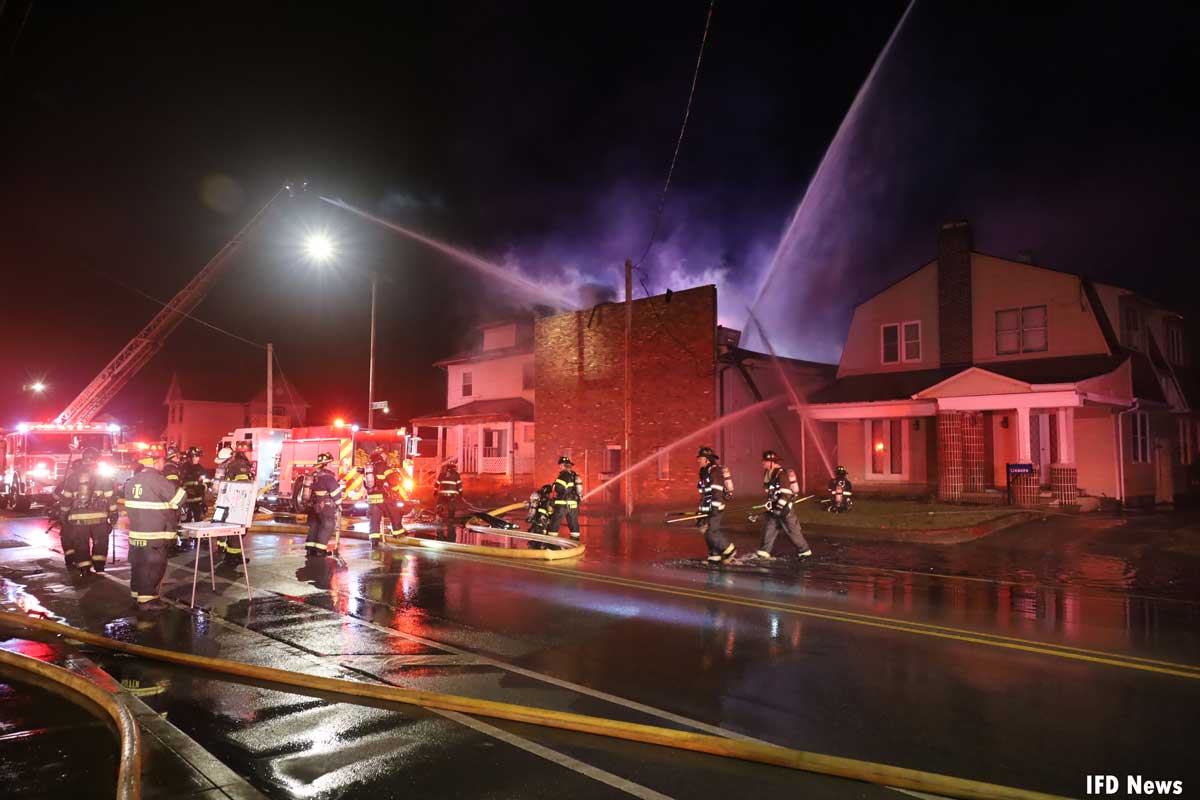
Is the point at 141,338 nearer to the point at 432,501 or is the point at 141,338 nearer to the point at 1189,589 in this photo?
the point at 432,501

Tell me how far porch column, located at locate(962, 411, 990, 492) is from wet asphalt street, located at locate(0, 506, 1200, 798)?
26.2 feet

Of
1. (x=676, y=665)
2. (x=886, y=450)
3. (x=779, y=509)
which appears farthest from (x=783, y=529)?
(x=886, y=450)

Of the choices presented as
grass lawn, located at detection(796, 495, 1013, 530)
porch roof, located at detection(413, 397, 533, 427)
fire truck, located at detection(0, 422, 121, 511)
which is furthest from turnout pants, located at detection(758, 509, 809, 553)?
porch roof, located at detection(413, 397, 533, 427)

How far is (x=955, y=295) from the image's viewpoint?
874 inches

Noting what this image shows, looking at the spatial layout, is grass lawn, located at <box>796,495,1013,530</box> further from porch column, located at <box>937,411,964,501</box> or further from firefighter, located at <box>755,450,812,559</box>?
firefighter, located at <box>755,450,812,559</box>

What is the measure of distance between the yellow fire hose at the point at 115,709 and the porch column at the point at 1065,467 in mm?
20198

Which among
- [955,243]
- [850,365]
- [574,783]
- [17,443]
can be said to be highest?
[955,243]

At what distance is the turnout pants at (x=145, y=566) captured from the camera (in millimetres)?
8570

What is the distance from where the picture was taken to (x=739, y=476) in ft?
83.6

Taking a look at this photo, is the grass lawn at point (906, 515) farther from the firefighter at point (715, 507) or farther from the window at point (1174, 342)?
the window at point (1174, 342)

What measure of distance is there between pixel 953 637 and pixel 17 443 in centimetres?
2443

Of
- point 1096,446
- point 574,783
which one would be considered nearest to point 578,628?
point 574,783

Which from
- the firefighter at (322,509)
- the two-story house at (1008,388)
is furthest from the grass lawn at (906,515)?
the firefighter at (322,509)

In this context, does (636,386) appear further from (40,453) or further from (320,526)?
(40,453)
